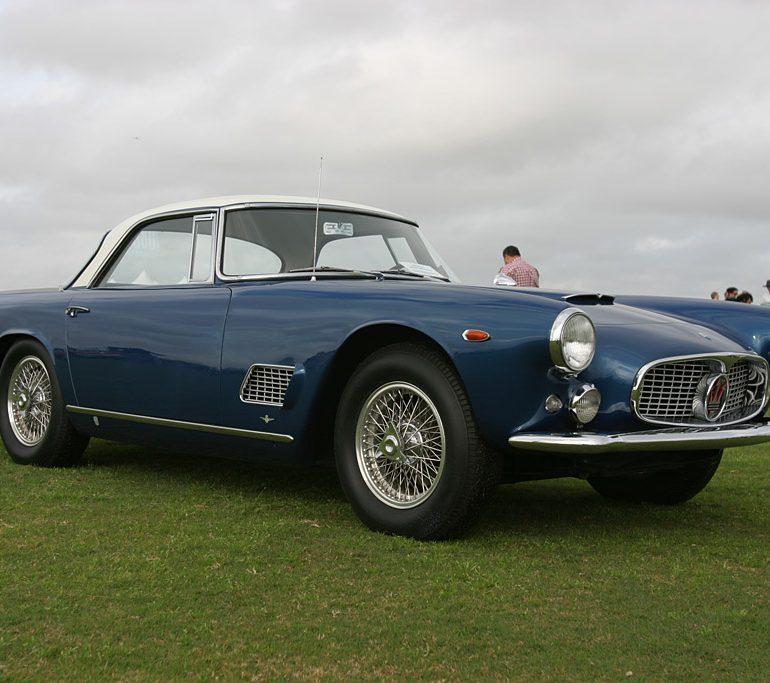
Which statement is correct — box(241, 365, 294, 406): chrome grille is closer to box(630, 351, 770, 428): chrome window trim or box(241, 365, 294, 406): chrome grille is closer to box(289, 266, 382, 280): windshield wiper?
box(289, 266, 382, 280): windshield wiper

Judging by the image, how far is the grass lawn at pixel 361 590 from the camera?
8.43 ft

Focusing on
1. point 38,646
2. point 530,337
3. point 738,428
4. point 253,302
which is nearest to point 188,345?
point 253,302

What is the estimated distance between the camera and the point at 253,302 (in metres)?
4.49

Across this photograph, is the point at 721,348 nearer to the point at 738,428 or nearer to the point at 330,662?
the point at 738,428

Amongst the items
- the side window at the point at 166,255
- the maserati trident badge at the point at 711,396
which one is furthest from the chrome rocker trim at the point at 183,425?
the maserati trident badge at the point at 711,396

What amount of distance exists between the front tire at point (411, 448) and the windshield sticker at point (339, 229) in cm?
130

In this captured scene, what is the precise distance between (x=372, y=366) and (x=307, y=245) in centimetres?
127

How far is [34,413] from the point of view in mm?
5770

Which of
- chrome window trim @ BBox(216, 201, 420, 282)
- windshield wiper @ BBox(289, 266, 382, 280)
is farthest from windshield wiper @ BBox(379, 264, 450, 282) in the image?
chrome window trim @ BBox(216, 201, 420, 282)

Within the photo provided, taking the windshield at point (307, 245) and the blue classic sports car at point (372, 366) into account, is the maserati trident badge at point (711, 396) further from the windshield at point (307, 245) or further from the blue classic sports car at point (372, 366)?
the windshield at point (307, 245)

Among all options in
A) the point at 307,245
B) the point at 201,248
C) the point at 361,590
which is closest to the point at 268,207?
the point at 307,245

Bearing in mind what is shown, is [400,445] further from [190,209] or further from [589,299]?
[190,209]

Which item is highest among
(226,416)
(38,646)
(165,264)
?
(165,264)

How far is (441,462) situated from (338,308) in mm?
841
